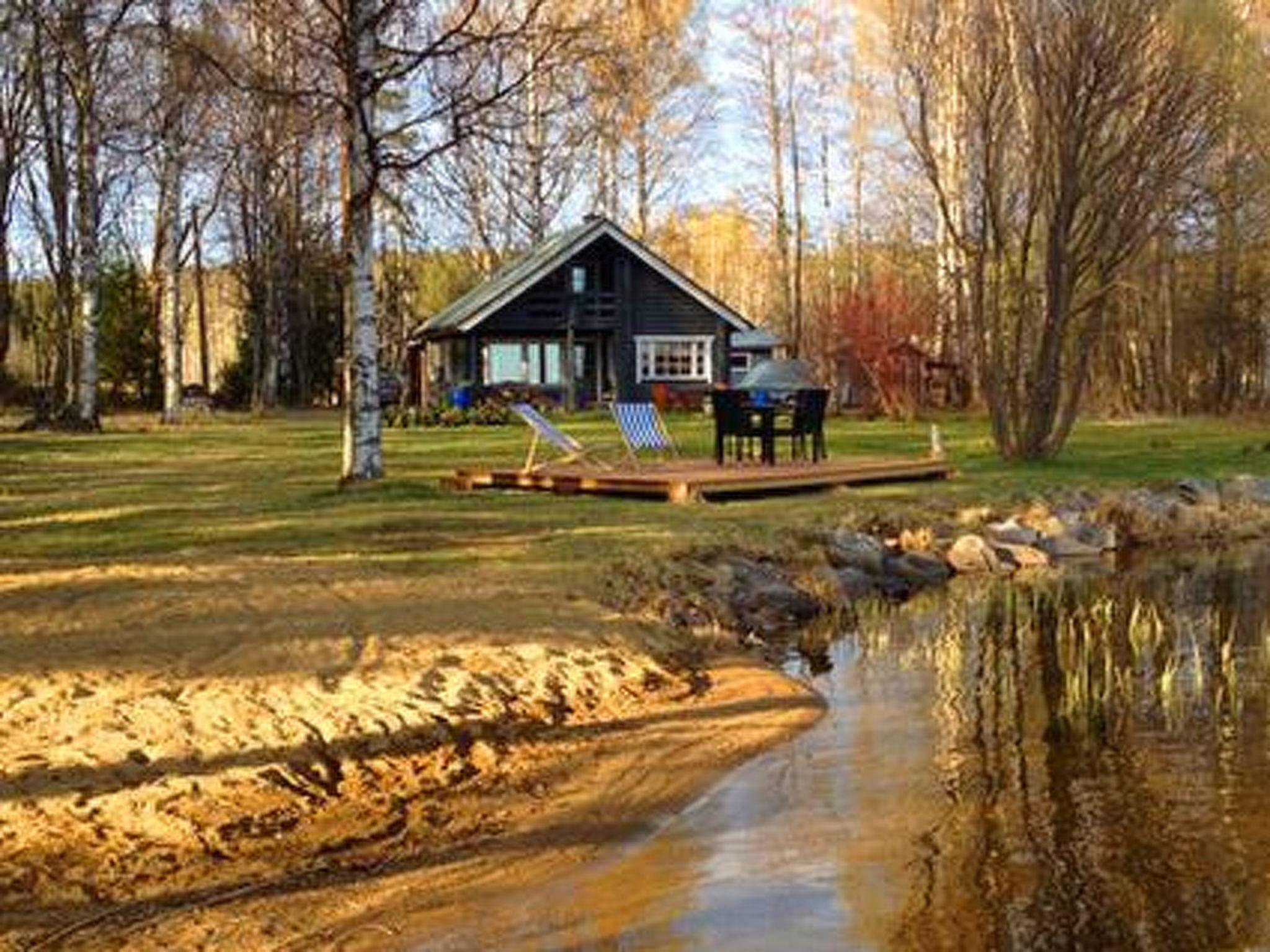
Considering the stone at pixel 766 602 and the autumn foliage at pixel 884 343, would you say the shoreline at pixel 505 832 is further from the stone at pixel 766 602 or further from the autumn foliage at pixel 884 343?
the autumn foliage at pixel 884 343

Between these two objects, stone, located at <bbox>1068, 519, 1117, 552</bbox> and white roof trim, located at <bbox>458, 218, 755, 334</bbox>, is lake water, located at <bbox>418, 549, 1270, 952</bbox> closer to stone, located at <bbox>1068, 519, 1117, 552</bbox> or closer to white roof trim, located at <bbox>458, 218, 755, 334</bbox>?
stone, located at <bbox>1068, 519, 1117, 552</bbox>

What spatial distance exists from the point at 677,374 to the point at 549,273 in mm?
4752

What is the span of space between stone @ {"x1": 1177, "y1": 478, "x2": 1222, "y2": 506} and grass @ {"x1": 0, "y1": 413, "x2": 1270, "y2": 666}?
53 cm

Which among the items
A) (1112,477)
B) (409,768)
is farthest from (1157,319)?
(409,768)

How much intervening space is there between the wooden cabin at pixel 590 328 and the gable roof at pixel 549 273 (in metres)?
0.04

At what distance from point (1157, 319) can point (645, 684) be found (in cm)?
3295

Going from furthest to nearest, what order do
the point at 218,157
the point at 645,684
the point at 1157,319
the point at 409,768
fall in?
the point at 1157,319
the point at 218,157
the point at 645,684
the point at 409,768

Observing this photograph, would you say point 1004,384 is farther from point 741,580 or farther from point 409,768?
point 409,768

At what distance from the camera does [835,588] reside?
39.8 feet

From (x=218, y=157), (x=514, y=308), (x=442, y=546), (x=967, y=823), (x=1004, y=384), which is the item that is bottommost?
(x=967, y=823)

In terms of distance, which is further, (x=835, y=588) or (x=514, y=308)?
(x=514, y=308)

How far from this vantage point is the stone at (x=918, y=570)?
13.3 m

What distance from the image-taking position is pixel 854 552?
1309cm

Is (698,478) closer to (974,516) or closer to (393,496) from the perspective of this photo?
(974,516)
